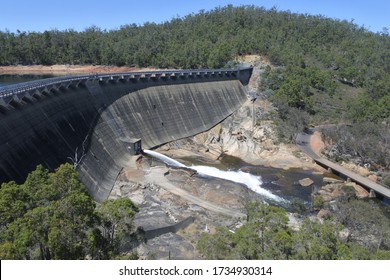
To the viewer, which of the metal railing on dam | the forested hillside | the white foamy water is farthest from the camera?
the forested hillside

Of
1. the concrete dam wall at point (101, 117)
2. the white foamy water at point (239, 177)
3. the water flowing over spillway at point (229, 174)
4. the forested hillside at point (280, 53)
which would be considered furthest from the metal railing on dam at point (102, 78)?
the white foamy water at point (239, 177)

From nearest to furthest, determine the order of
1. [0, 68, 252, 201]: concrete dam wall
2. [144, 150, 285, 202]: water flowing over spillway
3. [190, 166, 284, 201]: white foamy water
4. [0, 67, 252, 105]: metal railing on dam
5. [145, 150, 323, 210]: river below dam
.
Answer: [0, 68, 252, 201]: concrete dam wall, [0, 67, 252, 105]: metal railing on dam, [145, 150, 323, 210]: river below dam, [190, 166, 284, 201]: white foamy water, [144, 150, 285, 202]: water flowing over spillway

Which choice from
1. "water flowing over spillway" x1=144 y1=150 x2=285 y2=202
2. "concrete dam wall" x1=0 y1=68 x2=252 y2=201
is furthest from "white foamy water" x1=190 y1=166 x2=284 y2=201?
"concrete dam wall" x1=0 y1=68 x2=252 y2=201

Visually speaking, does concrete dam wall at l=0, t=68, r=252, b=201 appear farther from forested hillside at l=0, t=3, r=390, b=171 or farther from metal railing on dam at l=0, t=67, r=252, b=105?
forested hillside at l=0, t=3, r=390, b=171

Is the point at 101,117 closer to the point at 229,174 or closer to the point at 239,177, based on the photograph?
the point at 229,174

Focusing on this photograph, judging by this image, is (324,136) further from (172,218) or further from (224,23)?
(224,23)

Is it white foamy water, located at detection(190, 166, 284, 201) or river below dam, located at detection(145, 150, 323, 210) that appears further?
white foamy water, located at detection(190, 166, 284, 201)

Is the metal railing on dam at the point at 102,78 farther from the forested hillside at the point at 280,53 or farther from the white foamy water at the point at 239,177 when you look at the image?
the white foamy water at the point at 239,177

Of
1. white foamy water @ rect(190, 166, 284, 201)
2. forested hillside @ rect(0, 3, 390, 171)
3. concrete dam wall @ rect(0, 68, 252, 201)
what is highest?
forested hillside @ rect(0, 3, 390, 171)

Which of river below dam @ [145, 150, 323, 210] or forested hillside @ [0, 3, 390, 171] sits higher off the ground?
forested hillside @ [0, 3, 390, 171]
